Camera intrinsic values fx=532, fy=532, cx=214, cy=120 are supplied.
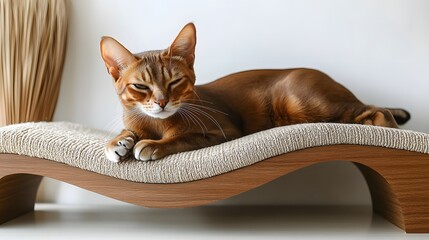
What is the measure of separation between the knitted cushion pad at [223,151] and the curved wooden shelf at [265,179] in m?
0.02

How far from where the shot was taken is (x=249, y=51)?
6.00 ft

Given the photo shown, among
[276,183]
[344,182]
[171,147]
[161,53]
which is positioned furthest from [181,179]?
[344,182]

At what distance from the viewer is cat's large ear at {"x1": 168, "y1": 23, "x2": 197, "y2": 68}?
4.41ft

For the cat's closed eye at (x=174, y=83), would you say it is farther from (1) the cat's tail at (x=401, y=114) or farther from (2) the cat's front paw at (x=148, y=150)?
(1) the cat's tail at (x=401, y=114)

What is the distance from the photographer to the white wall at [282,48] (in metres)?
1.80

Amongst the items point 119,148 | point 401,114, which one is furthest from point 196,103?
point 401,114

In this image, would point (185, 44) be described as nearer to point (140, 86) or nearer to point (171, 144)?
point (140, 86)

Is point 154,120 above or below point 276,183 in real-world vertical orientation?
above

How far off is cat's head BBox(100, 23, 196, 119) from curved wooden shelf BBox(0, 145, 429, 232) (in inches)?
7.8

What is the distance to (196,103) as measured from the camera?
1428 millimetres

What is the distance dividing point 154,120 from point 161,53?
173 millimetres

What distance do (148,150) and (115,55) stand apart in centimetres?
27

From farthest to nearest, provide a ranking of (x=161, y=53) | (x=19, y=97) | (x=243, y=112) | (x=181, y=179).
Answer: (x=19, y=97)
(x=243, y=112)
(x=161, y=53)
(x=181, y=179)

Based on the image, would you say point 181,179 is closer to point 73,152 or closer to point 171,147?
point 171,147
